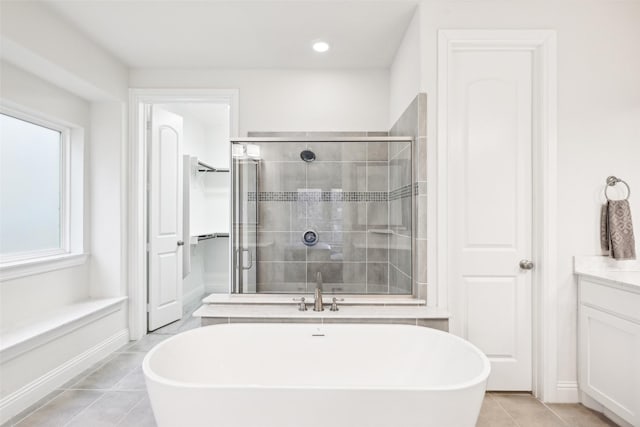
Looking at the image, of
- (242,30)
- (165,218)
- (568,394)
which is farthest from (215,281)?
(568,394)

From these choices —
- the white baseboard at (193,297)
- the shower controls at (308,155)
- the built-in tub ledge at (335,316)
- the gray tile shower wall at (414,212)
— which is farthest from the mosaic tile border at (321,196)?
the white baseboard at (193,297)

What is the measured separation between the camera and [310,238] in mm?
2625

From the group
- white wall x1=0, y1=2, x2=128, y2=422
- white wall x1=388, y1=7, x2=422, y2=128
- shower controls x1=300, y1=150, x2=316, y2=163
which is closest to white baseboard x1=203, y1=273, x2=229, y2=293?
white wall x1=0, y1=2, x2=128, y2=422

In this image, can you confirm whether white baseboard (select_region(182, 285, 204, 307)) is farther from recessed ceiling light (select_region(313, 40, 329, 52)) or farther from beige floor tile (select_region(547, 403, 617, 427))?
beige floor tile (select_region(547, 403, 617, 427))

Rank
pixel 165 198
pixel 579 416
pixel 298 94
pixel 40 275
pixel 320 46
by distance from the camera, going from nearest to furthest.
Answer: pixel 579 416
pixel 40 275
pixel 320 46
pixel 298 94
pixel 165 198

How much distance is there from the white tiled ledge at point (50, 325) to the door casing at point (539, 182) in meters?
2.52

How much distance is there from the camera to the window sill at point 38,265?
2.26 m

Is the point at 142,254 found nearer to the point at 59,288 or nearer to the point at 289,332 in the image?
the point at 59,288

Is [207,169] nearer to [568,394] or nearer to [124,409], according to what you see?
[124,409]

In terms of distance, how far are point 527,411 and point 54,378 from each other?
9.98 feet

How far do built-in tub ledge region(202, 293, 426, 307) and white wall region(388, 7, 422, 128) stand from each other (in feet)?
4.54

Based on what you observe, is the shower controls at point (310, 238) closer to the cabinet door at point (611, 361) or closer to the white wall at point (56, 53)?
the cabinet door at point (611, 361)

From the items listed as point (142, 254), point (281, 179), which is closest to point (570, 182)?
point (281, 179)

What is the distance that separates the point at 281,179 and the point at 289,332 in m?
1.12
